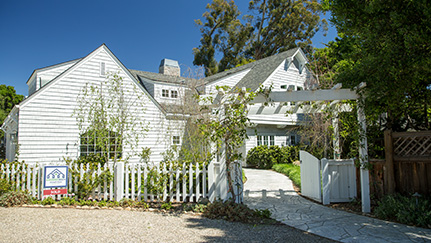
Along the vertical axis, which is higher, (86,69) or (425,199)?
(86,69)

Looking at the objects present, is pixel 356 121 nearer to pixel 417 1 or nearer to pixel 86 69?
pixel 417 1

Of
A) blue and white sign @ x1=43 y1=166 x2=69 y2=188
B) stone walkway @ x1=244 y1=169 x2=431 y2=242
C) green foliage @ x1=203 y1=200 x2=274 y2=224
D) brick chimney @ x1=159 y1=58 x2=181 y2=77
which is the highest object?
brick chimney @ x1=159 y1=58 x2=181 y2=77

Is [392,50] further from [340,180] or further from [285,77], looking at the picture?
[285,77]

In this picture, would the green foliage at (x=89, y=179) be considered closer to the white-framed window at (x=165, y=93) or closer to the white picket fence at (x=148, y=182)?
the white picket fence at (x=148, y=182)

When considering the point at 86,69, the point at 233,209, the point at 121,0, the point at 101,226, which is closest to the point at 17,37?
the point at 86,69

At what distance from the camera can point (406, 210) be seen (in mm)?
5582

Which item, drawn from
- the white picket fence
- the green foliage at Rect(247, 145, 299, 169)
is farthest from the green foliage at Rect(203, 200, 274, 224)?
the green foliage at Rect(247, 145, 299, 169)

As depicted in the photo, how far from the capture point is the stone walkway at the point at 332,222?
15.5ft

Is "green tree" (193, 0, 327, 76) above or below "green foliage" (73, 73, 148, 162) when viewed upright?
above

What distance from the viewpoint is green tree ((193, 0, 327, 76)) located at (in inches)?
1278

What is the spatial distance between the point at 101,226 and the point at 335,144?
696 centimetres

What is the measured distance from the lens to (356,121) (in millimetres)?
6922

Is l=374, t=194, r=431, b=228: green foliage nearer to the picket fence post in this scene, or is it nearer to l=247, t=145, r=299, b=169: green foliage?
the picket fence post

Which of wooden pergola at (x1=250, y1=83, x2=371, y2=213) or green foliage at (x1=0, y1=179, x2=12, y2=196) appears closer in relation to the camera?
wooden pergola at (x1=250, y1=83, x2=371, y2=213)
